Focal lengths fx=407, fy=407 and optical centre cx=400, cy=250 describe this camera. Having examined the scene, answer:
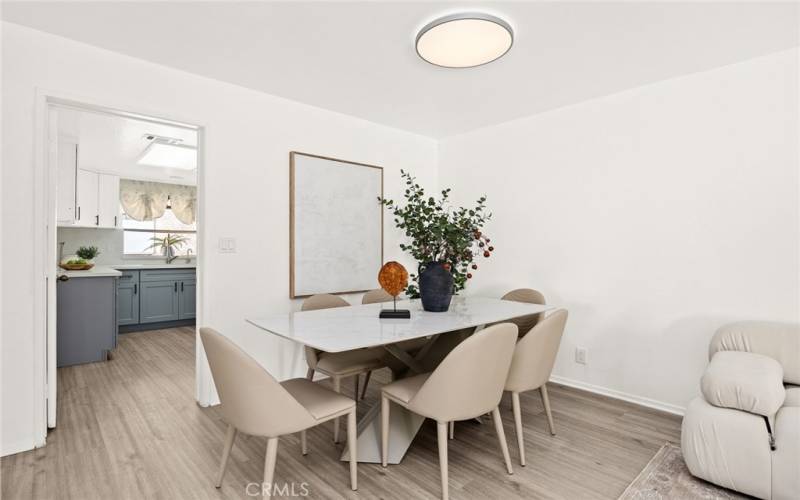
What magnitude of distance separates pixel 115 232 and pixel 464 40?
19.4ft

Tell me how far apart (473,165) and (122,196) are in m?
5.20

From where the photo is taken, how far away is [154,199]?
20.9 feet

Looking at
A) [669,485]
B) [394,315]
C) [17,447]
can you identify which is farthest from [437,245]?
[17,447]

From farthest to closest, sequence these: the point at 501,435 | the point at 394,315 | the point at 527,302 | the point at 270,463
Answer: the point at 527,302, the point at 394,315, the point at 501,435, the point at 270,463

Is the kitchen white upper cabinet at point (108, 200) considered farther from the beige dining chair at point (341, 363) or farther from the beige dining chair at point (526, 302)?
the beige dining chair at point (526, 302)

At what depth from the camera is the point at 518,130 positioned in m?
3.84

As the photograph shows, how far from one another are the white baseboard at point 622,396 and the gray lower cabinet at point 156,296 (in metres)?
4.40

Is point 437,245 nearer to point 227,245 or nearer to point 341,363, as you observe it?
point 341,363

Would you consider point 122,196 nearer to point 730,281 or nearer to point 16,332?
point 16,332

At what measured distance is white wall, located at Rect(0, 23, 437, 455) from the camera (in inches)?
A: 89.4

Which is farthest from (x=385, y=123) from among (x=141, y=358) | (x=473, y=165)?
(x=141, y=358)

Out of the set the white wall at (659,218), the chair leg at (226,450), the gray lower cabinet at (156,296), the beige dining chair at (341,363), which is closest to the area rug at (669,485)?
the white wall at (659,218)

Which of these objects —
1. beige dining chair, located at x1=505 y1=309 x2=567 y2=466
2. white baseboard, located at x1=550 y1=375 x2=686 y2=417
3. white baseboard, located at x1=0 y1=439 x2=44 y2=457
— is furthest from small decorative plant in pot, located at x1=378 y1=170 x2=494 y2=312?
white baseboard, located at x1=0 y1=439 x2=44 y2=457

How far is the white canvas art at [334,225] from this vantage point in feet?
11.3
